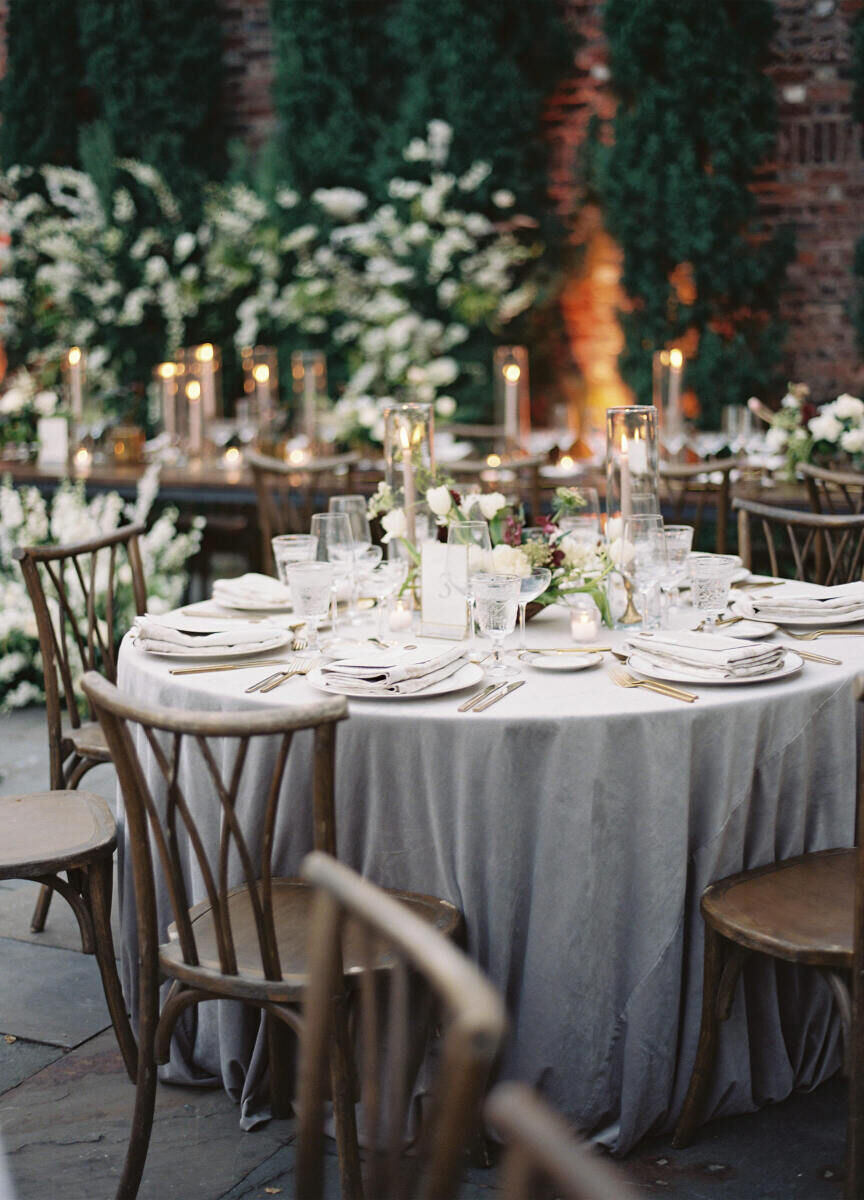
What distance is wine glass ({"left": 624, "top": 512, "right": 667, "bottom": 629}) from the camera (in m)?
2.62

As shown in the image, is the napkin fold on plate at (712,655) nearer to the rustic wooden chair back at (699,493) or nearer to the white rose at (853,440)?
the rustic wooden chair back at (699,493)

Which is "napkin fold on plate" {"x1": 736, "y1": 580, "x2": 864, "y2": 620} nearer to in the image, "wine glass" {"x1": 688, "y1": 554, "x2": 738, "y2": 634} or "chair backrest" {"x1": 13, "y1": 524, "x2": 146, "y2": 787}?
"wine glass" {"x1": 688, "y1": 554, "x2": 738, "y2": 634}

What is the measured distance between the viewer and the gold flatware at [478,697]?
7.06 feet

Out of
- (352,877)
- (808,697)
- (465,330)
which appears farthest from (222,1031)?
(465,330)

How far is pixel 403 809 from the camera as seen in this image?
2.21 m

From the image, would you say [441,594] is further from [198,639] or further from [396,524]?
[198,639]

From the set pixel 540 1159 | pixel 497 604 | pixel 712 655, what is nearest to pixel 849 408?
pixel 712 655

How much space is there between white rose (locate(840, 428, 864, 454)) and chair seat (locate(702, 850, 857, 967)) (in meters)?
2.15

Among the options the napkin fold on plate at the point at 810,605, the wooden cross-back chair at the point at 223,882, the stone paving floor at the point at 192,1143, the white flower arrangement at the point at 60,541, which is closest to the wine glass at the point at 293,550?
the wooden cross-back chair at the point at 223,882

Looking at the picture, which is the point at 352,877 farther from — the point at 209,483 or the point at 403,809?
the point at 209,483

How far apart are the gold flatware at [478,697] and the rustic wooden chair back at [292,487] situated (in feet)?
7.06

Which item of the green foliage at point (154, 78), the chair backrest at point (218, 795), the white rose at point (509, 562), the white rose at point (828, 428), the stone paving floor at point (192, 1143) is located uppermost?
the green foliage at point (154, 78)

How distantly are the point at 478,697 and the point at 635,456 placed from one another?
2.69 feet

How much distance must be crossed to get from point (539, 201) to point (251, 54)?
194 cm
